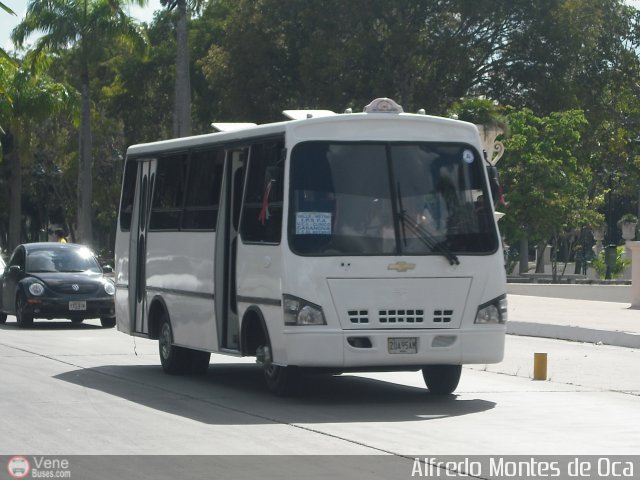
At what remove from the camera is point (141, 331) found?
1792 cm

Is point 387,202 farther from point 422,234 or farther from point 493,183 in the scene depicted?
point 493,183

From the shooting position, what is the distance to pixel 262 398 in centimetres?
1433

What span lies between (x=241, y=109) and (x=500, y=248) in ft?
144

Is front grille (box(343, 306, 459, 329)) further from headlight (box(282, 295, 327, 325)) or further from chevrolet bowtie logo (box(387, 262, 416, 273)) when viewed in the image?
chevrolet bowtie logo (box(387, 262, 416, 273))

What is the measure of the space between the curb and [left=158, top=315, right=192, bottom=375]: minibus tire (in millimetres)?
8332

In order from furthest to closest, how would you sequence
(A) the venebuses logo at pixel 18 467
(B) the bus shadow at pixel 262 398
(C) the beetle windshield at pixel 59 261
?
(C) the beetle windshield at pixel 59 261 → (B) the bus shadow at pixel 262 398 → (A) the venebuses logo at pixel 18 467

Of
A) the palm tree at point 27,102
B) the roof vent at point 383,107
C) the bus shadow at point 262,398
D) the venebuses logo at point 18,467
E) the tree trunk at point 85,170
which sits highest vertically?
the palm tree at point 27,102

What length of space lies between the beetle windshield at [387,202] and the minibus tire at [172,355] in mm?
3883

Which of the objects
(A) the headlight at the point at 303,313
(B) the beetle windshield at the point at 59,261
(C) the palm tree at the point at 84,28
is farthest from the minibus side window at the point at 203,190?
(C) the palm tree at the point at 84,28

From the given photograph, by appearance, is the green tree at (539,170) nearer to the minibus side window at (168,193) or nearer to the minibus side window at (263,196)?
the minibus side window at (168,193)

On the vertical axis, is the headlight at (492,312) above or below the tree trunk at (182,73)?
below

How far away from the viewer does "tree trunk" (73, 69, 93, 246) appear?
52.2 m

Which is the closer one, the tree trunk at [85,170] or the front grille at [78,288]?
the front grille at [78,288]

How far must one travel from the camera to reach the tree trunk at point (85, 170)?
52.2 meters
